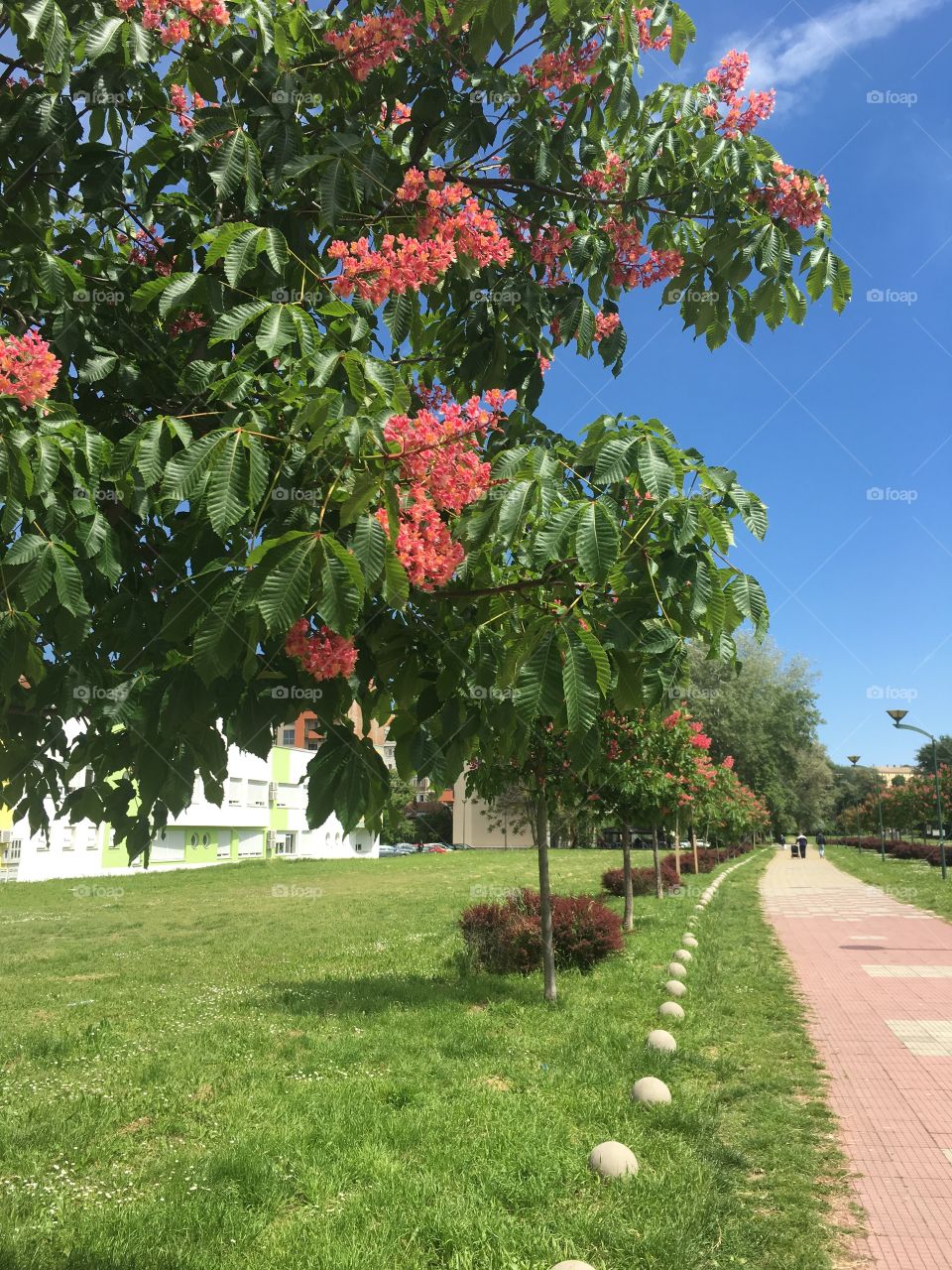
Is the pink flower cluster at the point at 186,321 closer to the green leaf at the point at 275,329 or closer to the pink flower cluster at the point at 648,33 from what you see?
the green leaf at the point at 275,329

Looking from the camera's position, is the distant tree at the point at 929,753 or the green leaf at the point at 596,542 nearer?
the green leaf at the point at 596,542

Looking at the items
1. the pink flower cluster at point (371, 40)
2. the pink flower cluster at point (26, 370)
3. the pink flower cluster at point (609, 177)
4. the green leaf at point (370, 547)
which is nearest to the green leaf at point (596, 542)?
the green leaf at point (370, 547)

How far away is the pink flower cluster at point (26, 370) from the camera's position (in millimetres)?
2223

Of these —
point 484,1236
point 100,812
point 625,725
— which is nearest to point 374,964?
point 625,725

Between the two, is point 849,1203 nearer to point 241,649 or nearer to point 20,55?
point 241,649

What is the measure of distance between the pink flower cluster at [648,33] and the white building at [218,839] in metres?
28.6

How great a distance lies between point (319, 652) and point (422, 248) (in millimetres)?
1517

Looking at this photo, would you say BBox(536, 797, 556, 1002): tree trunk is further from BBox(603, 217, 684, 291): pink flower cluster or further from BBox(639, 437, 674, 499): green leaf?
BBox(639, 437, 674, 499): green leaf

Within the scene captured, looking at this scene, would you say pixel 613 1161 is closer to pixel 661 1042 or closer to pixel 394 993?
pixel 661 1042

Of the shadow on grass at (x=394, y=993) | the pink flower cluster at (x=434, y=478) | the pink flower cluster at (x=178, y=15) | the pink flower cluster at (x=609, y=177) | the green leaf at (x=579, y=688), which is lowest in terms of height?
the shadow on grass at (x=394, y=993)

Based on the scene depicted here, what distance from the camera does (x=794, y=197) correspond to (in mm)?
3273

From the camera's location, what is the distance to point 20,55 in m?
3.26

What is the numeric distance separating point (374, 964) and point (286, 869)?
26.8 metres

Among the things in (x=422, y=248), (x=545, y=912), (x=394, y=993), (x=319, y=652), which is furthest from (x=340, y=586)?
(x=394, y=993)
